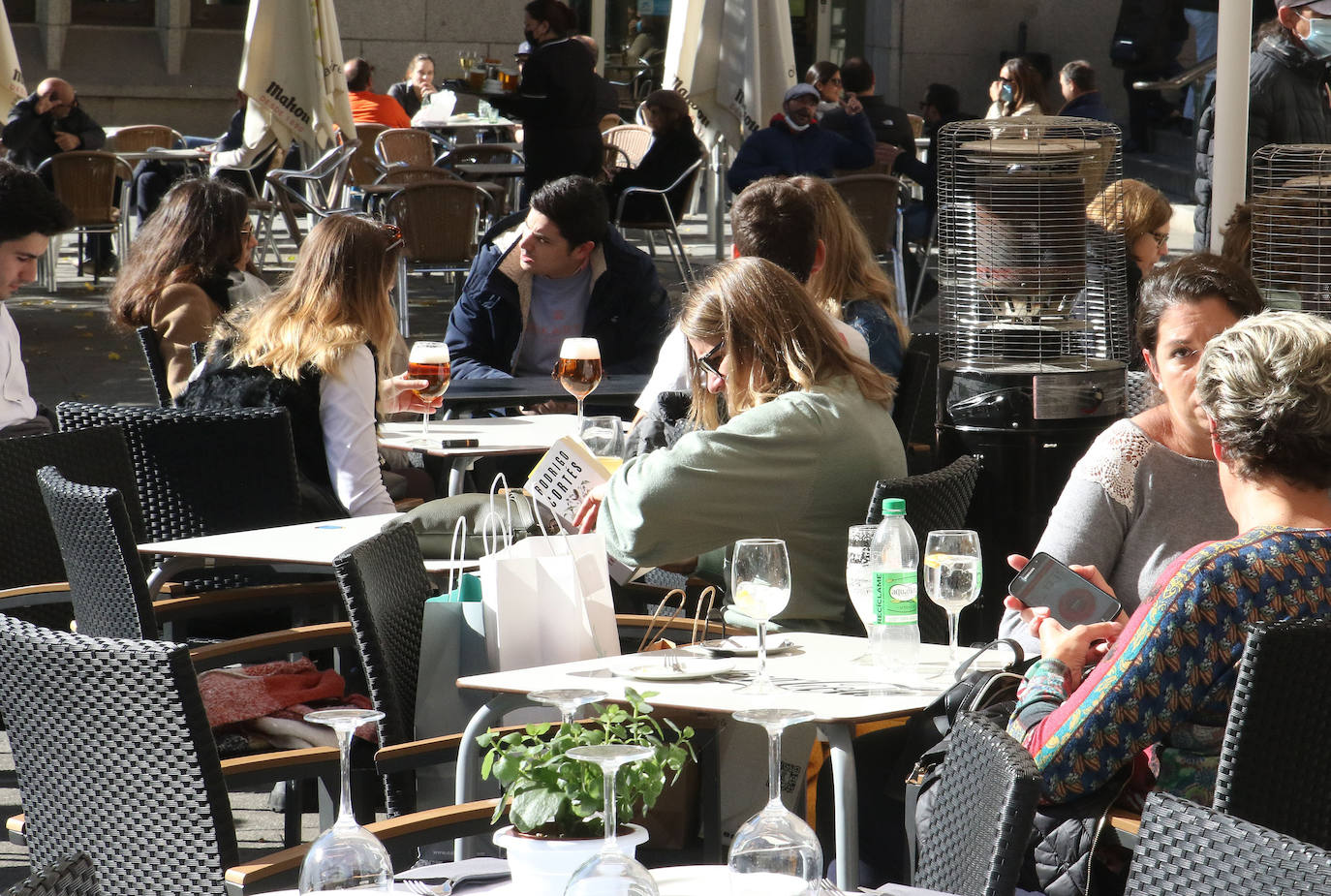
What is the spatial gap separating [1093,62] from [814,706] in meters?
18.9

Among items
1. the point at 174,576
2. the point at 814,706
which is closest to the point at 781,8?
the point at 174,576

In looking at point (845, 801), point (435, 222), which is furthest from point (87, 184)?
point (845, 801)

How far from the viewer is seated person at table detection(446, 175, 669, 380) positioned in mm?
6148

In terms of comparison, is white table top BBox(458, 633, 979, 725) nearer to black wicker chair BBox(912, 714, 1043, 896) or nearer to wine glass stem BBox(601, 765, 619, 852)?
black wicker chair BBox(912, 714, 1043, 896)

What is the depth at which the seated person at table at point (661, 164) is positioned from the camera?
448 inches

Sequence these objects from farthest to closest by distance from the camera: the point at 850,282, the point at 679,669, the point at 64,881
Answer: the point at 850,282, the point at 679,669, the point at 64,881

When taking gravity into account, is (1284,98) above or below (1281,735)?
above

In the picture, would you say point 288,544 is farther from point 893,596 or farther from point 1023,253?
point 1023,253

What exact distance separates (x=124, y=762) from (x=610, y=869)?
3.36 ft

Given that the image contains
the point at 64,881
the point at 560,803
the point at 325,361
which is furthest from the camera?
the point at 325,361

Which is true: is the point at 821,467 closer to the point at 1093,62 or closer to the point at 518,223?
the point at 518,223

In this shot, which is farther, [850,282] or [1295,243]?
[850,282]

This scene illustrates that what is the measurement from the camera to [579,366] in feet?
16.4

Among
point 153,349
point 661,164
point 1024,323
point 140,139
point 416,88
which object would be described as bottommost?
point 153,349
